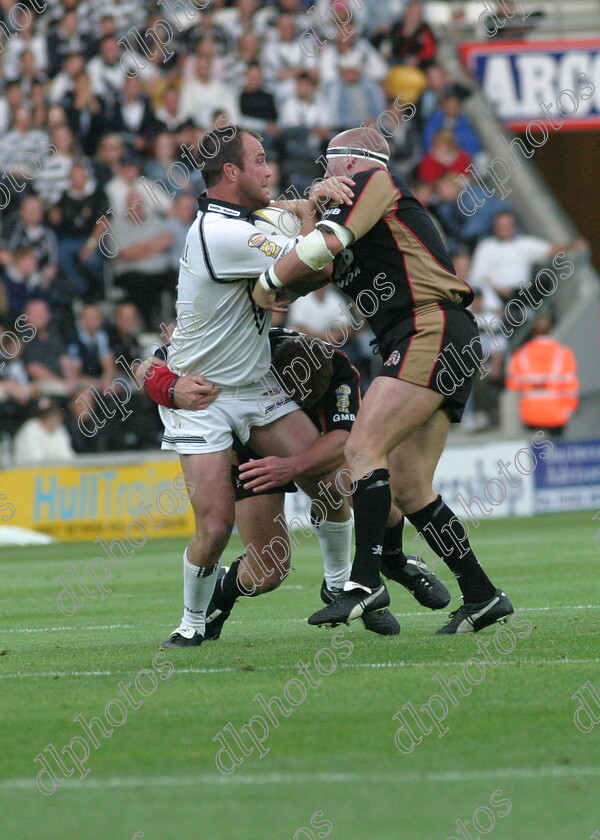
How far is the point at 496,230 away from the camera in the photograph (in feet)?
66.8

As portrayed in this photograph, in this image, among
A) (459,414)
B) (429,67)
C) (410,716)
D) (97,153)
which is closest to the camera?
(410,716)

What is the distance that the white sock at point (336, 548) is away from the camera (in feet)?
26.6

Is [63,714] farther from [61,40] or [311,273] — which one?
[61,40]

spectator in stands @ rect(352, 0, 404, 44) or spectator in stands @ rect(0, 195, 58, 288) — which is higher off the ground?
spectator in stands @ rect(352, 0, 404, 44)

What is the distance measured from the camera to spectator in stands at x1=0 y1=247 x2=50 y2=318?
18.2 m

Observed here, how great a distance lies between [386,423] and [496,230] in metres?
13.7

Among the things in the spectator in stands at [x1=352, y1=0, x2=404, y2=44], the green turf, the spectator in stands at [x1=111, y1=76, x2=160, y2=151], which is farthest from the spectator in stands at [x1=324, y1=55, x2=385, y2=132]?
the green turf

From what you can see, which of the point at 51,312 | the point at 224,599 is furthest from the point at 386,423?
the point at 51,312

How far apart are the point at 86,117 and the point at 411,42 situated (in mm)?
5111

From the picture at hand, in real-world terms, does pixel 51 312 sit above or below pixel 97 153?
below

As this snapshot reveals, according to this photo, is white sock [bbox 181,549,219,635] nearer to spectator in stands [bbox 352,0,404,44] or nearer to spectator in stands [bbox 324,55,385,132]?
spectator in stands [bbox 324,55,385,132]

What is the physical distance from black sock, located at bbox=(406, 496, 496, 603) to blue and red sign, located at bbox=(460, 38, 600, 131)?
52.8ft

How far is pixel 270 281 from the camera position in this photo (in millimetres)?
7082

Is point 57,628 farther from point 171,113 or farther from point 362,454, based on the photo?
point 171,113
